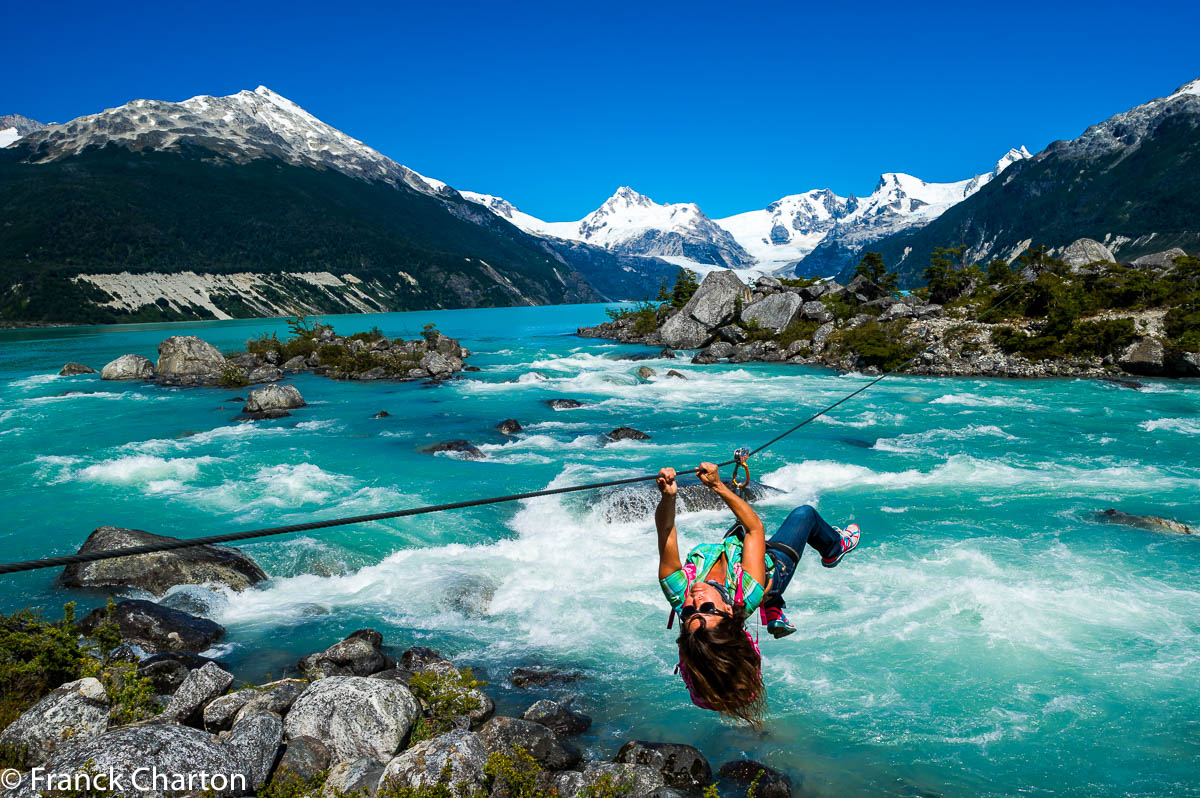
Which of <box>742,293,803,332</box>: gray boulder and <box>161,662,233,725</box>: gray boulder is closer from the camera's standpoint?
<box>161,662,233,725</box>: gray boulder

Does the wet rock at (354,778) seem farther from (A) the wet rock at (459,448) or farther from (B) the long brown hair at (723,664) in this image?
(A) the wet rock at (459,448)

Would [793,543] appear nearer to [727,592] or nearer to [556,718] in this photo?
[727,592]

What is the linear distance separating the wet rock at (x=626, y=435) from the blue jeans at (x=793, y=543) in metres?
18.6

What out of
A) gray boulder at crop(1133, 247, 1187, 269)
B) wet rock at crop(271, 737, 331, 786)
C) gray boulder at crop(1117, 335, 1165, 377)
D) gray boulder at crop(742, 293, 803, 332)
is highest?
gray boulder at crop(1133, 247, 1187, 269)

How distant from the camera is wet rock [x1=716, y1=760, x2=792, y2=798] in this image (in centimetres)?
723

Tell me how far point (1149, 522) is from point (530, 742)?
49.0ft

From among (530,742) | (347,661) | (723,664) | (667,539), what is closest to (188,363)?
(347,661)

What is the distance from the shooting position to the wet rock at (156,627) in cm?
1023

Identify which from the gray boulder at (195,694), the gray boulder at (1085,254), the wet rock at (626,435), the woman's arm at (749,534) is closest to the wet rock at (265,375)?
the wet rock at (626,435)

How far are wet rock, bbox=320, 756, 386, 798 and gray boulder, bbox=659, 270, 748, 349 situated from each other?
5779 cm

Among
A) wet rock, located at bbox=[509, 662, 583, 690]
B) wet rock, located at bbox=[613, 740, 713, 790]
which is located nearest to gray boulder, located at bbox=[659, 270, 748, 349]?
wet rock, located at bbox=[509, 662, 583, 690]

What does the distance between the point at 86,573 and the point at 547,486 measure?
10914 millimetres

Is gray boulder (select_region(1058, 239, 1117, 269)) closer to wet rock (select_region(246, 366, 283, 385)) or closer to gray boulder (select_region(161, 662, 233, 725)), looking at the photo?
wet rock (select_region(246, 366, 283, 385))

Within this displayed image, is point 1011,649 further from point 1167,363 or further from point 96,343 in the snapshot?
point 96,343
